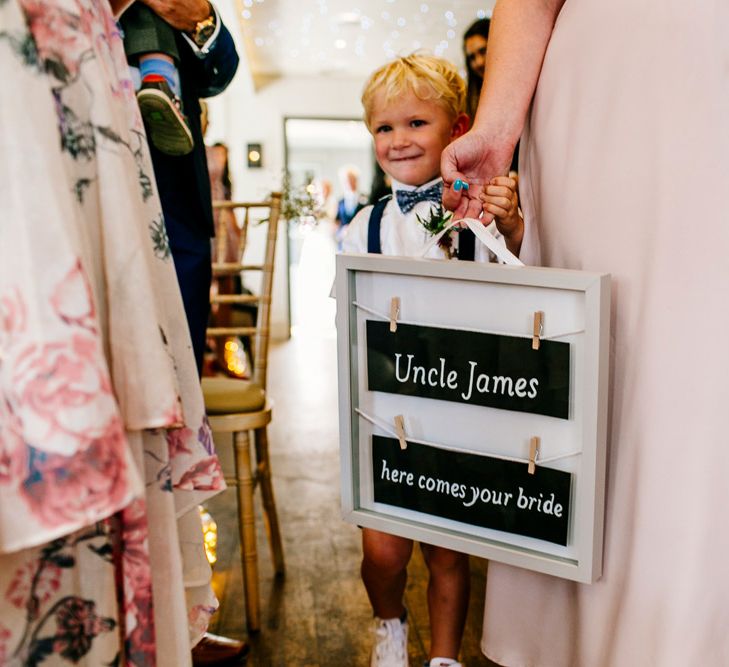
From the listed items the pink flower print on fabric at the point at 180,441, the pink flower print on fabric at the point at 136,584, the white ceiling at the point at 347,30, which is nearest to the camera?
the pink flower print on fabric at the point at 136,584

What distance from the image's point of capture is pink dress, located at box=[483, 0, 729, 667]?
2.45ft

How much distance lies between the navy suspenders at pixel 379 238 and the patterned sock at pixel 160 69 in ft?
1.31

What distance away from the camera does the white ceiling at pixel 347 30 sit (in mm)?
4965

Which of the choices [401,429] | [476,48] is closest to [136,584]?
[401,429]

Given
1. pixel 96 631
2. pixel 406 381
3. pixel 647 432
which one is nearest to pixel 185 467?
pixel 96 631

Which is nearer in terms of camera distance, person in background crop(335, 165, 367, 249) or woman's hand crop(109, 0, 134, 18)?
woman's hand crop(109, 0, 134, 18)

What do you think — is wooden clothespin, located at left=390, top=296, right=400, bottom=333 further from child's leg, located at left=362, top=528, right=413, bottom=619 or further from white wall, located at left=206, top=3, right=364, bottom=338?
white wall, located at left=206, top=3, right=364, bottom=338

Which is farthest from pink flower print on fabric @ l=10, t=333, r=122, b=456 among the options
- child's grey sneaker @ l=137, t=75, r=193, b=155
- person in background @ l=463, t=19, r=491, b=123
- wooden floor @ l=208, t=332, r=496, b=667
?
person in background @ l=463, t=19, r=491, b=123

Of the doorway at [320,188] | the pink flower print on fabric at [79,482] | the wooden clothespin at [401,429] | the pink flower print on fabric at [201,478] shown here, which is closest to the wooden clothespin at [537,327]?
the wooden clothespin at [401,429]

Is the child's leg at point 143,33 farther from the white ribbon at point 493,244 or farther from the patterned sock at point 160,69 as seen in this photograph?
the white ribbon at point 493,244

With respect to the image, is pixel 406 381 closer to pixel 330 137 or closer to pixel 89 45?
pixel 89 45

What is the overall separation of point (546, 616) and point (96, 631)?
0.60 m

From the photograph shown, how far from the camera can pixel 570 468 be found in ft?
2.82

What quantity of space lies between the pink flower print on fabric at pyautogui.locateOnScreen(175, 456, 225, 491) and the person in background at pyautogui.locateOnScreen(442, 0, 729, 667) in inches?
17.5
